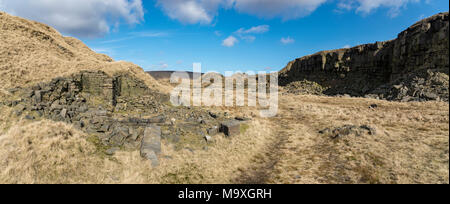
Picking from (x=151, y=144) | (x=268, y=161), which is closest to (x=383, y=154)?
(x=268, y=161)

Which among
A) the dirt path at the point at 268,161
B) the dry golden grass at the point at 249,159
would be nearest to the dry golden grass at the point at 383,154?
the dry golden grass at the point at 249,159

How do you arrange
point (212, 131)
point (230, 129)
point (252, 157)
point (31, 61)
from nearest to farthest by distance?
point (252, 157) → point (230, 129) → point (212, 131) → point (31, 61)

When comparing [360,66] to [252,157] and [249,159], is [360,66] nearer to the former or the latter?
[252,157]

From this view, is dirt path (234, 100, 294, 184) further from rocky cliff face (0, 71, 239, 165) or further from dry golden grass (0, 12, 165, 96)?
dry golden grass (0, 12, 165, 96)

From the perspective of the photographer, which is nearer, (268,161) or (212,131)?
(268,161)

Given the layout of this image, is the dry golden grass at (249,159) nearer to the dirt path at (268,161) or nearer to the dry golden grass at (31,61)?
the dirt path at (268,161)

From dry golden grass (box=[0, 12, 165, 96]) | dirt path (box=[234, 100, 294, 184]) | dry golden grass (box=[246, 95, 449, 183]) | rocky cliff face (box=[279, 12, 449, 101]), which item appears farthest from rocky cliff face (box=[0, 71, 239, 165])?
rocky cliff face (box=[279, 12, 449, 101])

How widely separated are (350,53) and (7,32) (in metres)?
71.9

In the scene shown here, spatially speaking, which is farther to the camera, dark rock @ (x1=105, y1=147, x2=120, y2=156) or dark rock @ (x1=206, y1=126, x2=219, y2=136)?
dark rock @ (x1=206, y1=126, x2=219, y2=136)

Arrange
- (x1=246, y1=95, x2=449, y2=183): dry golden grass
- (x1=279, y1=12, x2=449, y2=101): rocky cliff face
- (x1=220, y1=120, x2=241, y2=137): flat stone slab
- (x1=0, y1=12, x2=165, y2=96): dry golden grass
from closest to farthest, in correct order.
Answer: (x1=246, y1=95, x2=449, y2=183): dry golden grass, (x1=220, y1=120, x2=241, y2=137): flat stone slab, (x1=0, y1=12, x2=165, y2=96): dry golden grass, (x1=279, y1=12, x2=449, y2=101): rocky cliff face

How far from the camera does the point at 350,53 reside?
60.1 meters
